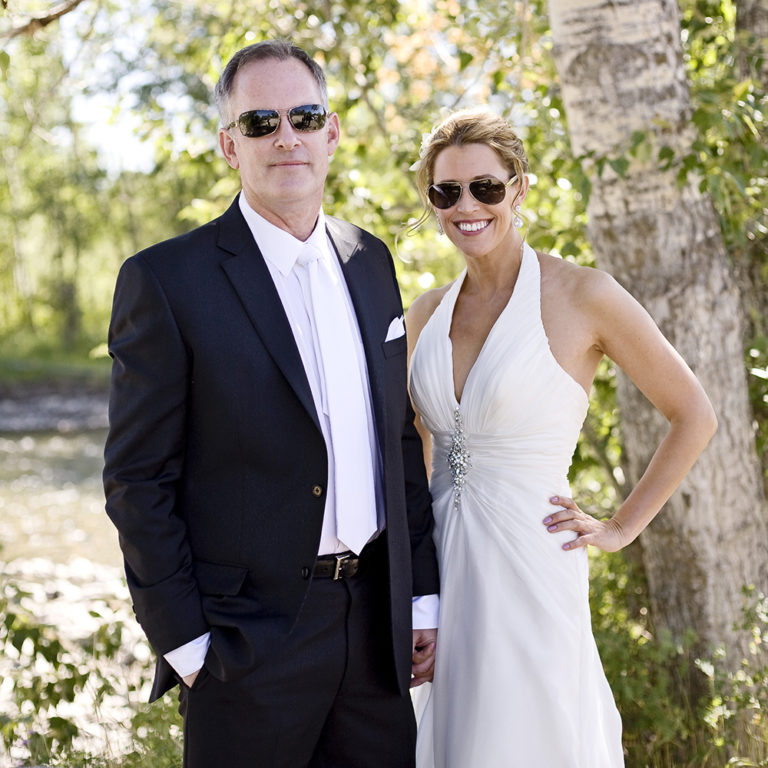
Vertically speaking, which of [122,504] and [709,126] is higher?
[709,126]

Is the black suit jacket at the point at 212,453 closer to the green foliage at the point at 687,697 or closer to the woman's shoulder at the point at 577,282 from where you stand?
the woman's shoulder at the point at 577,282

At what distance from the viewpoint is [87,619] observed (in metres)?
8.05

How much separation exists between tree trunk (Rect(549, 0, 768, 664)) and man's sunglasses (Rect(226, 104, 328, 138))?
144 cm

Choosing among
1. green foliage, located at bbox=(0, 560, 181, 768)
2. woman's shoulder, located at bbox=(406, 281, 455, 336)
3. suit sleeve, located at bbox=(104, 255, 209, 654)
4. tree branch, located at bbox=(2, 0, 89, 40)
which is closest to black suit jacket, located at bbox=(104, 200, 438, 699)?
suit sleeve, located at bbox=(104, 255, 209, 654)

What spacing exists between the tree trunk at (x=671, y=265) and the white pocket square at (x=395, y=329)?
1283 mm

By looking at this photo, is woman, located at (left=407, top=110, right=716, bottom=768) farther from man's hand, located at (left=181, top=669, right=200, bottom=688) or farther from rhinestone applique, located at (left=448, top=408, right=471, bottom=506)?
man's hand, located at (left=181, top=669, right=200, bottom=688)

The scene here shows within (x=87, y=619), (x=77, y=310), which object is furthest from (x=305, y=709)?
(x=77, y=310)

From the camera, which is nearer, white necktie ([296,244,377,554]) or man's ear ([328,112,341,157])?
white necktie ([296,244,377,554])

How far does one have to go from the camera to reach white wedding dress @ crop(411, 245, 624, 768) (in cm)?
269

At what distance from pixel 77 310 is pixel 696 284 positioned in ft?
96.4

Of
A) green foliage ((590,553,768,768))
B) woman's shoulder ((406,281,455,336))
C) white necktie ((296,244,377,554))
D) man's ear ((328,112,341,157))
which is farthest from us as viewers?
green foliage ((590,553,768,768))

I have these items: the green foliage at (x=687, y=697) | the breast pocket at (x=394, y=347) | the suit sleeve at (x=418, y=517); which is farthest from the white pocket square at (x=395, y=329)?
the green foliage at (x=687, y=697)

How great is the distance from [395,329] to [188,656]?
1.02 metres

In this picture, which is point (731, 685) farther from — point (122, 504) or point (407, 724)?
point (122, 504)
